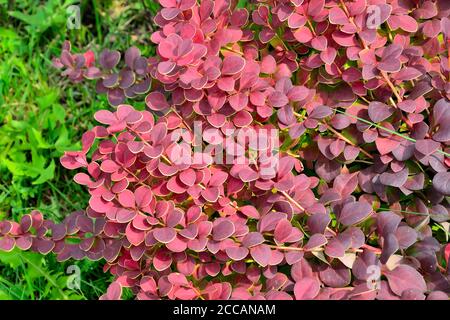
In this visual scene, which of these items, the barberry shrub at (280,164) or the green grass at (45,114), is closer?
the barberry shrub at (280,164)

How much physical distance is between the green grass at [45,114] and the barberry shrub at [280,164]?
47cm

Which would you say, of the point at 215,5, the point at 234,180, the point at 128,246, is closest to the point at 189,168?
the point at 234,180

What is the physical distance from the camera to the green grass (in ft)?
6.95

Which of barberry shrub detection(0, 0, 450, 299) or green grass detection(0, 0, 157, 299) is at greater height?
barberry shrub detection(0, 0, 450, 299)

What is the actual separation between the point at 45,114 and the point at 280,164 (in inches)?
53.0

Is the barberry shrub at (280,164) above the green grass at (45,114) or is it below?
above

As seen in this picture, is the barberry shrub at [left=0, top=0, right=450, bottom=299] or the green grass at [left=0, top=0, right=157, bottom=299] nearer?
the barberry shrub at [left=0, top=0, right=450, bottom=299]

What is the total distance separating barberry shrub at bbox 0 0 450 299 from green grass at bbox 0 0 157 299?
467 millimetres

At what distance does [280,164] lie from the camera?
1.54 meters

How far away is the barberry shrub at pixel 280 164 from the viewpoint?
1.47 meters

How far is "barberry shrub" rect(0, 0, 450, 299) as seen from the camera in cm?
147
